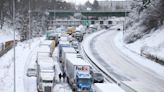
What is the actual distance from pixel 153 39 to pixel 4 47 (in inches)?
1125

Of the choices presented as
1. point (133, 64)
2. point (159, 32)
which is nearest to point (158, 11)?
point (159, 32)

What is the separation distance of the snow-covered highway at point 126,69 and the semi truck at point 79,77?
398cm

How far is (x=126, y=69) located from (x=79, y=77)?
19.8m

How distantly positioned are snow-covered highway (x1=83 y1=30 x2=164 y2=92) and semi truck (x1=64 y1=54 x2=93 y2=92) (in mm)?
3985

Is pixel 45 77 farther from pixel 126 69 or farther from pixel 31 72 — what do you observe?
pixel 126 69

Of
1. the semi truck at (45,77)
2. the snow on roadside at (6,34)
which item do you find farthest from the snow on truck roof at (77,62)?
the snow on roadside at (6,34)

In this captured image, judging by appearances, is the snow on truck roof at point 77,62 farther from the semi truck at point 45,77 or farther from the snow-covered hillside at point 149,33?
the snow-covered hillside at point 149,33

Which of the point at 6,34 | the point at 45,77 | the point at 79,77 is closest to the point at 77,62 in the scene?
the point at 79,77

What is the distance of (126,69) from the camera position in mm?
61344

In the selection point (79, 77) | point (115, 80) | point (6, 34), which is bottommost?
point (115, 80)

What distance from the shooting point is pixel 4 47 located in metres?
76.0

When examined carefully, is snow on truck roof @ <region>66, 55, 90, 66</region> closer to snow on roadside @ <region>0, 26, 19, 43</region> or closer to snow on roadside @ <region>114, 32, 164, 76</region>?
snow on roadside @ <region>114, 32, 164, 76</region>

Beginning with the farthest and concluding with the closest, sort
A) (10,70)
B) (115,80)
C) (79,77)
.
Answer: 1. (10,70)
2. (115,80)
3. (79,77)

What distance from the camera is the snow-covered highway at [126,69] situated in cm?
4594
